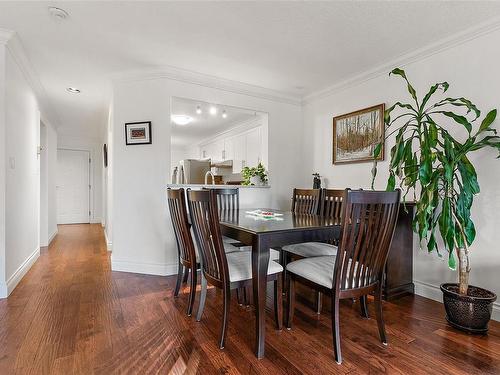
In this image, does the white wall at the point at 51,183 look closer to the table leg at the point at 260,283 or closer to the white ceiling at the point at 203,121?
the white ceiling at the point at 203,121

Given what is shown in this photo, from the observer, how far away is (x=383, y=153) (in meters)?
3.12

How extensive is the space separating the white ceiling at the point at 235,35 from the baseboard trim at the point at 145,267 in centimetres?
222

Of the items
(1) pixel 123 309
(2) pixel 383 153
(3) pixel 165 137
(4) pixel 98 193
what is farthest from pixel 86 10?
(4) pixel 98 193

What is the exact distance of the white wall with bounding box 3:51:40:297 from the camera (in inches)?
104

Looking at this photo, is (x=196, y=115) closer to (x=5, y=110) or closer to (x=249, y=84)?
(x=249, y=84)

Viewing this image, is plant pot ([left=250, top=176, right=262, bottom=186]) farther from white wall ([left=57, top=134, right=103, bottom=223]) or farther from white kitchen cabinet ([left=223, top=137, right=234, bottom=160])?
white wall ([left=57, top=134, right=103, bottom=223])

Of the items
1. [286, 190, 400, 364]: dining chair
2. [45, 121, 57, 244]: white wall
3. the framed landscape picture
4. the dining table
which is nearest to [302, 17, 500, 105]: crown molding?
the framed landscape picture

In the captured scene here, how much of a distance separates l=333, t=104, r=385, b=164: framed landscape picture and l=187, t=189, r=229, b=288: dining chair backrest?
207 cm

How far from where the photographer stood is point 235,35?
2.53m

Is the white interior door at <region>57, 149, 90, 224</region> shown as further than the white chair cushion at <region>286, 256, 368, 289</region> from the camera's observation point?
Yes

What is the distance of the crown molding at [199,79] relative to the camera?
3252 millimetres

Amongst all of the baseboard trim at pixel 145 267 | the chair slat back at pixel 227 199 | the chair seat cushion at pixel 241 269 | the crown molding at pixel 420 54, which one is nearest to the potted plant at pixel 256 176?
the chair slat back at pixel 227 199

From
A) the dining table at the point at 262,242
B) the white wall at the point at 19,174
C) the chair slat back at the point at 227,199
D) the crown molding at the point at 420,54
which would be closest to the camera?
the dining table at the point at 262,242

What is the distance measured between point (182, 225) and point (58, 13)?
6.23 feet
